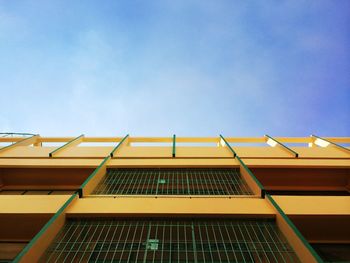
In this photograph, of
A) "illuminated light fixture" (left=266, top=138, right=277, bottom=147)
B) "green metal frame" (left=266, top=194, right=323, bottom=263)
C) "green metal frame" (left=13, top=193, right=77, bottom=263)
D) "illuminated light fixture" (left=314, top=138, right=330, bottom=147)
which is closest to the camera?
"green metal frame" (left=13, top=193, right=77, bottom=263)

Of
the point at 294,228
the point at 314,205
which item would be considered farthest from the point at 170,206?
the point at 314,205

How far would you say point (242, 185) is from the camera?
804 cm

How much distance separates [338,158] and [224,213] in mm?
6956

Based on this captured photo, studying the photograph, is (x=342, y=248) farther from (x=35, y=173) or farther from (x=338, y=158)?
(x=35, y=173)

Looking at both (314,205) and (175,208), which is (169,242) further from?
(314,205)

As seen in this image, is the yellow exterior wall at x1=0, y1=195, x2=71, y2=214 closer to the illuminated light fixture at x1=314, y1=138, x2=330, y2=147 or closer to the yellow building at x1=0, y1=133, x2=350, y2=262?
the yellow building at x1=0, y1=133, x2=350, y2=262

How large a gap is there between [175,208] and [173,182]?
2432mm

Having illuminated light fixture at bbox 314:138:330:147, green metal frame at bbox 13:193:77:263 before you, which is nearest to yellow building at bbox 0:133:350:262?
green metal frame at bbox 13:193:77:263

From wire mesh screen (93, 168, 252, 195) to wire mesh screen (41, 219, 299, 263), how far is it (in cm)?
180

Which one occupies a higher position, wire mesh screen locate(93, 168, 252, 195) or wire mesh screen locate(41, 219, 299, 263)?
wire mesh screen locate(93, 168, 252, 195)

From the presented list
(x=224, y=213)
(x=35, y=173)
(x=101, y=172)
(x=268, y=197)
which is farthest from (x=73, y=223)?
(x=268, y=197)

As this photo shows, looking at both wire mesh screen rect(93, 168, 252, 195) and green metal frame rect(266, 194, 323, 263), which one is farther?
wire mesh screen rect(93, 168, 252, 195)

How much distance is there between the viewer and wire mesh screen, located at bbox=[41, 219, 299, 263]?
16.1 feet

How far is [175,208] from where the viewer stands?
19.9ft
